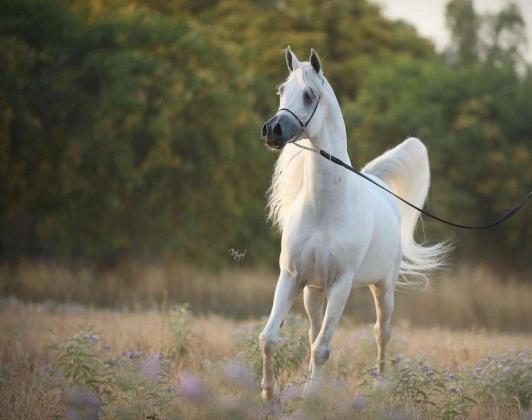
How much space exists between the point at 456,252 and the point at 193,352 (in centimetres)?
1257

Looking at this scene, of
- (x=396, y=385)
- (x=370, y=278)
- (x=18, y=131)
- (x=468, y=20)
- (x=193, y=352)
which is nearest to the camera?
(x=396, y=385)

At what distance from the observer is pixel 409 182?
877 cm

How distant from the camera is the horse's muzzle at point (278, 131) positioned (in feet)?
18.7

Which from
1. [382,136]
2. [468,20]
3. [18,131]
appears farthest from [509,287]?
[468,20]

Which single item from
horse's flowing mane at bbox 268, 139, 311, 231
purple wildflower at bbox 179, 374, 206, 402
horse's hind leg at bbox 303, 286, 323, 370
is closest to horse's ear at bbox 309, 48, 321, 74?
horse's flowing mane at bbox 268, 139, 311, 231

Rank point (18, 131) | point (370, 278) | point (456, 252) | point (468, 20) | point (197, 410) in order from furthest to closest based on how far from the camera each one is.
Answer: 1. point (468, 20)
2. point (456, 252)
3. point (18, 131)
4. point (370, 278)
5. point (197, 410)

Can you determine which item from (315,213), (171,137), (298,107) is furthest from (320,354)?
(171,137)

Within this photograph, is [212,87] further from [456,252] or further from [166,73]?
[456,252]

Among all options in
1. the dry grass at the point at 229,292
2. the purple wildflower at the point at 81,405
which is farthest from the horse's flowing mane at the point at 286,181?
the dry grass at the point at 229,292

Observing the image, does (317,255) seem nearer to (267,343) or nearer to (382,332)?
(267,343)

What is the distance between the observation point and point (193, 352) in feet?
29.1

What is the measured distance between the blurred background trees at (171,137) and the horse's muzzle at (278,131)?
1153 cm

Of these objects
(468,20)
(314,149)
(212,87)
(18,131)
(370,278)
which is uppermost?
(468,20)

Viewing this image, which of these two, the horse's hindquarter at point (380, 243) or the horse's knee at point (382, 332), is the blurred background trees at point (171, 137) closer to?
the horse's knee at point (382, 332)
